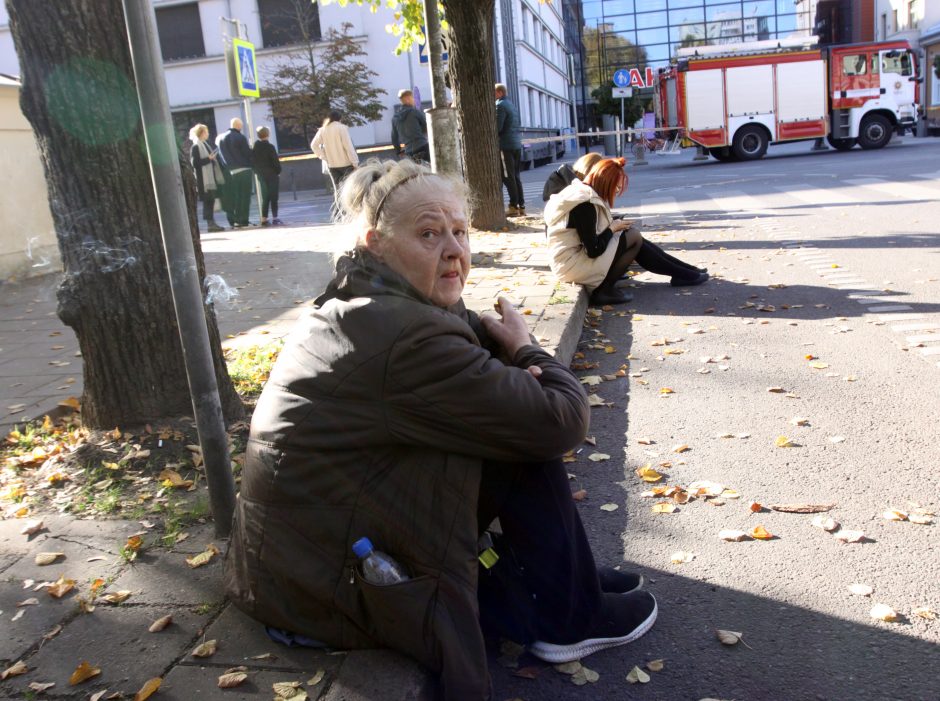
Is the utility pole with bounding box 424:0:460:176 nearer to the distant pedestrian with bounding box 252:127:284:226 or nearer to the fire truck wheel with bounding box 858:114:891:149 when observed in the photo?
the distant pedestrian with bounding box 252:127:284:226

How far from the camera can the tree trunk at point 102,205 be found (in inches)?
142

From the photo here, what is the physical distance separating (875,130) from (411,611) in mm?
28369

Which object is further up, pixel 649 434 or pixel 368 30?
pixel 368 30

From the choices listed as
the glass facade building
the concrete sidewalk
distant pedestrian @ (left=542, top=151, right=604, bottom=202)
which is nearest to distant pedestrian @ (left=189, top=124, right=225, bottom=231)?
distant pedestrian @ (left=542, top=151, right=604, bottom=202)

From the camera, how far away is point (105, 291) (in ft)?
12.6

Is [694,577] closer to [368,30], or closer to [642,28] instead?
[368,30]

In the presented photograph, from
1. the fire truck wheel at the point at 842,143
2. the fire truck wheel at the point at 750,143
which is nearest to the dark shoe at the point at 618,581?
the fire truck wheel at the point at 750,143

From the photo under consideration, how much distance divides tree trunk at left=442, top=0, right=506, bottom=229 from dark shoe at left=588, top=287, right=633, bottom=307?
4301mm

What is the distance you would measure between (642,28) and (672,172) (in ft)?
152

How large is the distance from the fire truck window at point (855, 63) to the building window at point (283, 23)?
19.0m

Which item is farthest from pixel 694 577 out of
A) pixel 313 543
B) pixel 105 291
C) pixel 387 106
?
pixel 387 106

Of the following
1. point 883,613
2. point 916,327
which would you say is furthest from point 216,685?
point 916,327

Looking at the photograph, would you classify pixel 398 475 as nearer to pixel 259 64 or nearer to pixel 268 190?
pixel 268 190

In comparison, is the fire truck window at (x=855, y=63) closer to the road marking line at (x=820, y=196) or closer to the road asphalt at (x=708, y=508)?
the road marking line at (x=820, y=196)
